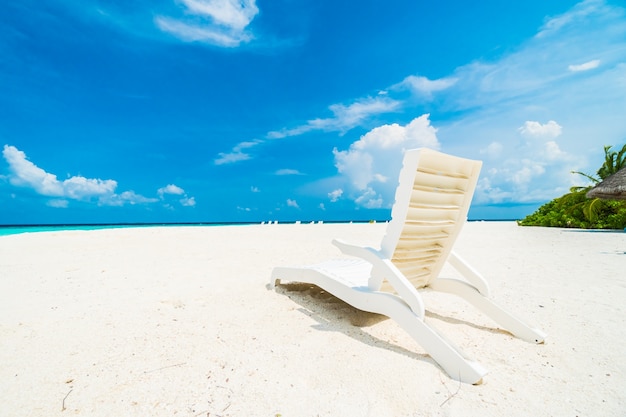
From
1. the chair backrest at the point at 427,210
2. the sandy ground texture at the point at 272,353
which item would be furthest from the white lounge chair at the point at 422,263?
the sandy ground texture at the point at 272,353

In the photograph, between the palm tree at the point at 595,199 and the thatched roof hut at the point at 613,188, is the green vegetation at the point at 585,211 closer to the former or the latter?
the palm tree at the point at 595,199

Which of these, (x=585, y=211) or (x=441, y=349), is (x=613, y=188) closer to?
(x=585, y=211)

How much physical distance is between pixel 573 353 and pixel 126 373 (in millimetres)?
3785

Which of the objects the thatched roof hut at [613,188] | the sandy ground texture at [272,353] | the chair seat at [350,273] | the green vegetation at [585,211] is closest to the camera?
the sandy ground texture at [272,353]

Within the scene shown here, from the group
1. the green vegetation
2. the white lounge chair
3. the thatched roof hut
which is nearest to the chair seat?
the white lounge chair

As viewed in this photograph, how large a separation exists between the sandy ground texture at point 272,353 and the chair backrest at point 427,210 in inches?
29.8

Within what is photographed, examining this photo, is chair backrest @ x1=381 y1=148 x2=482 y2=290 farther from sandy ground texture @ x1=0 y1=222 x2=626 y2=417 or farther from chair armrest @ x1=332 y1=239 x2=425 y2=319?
sandy ground texture @ x1=0 y1=222 x2=626 y2=417

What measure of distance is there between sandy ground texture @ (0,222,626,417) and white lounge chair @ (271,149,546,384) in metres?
0.18

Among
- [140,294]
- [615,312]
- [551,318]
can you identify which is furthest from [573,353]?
[140,294]

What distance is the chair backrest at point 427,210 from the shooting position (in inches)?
113

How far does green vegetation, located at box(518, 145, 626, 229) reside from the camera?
58.4 ft

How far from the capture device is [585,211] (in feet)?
60.1

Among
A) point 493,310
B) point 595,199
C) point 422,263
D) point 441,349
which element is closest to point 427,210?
point 422,263

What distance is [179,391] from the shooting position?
2201 millimetres
